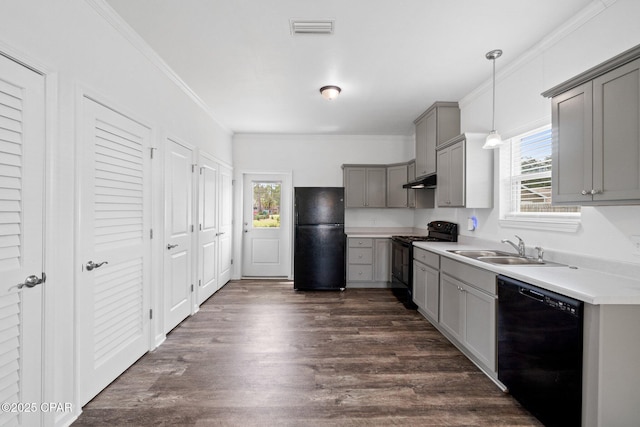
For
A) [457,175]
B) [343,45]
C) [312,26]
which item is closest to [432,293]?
[457,175]

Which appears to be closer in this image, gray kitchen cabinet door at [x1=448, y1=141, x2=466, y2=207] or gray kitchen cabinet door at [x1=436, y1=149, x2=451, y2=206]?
gray kitchen cabinet door at [x1=448, y1=141, x2=466, y2=207]

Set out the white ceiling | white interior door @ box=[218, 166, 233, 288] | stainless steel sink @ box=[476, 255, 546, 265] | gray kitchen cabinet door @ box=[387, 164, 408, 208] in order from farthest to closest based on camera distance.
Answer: gray kitchen cabinet door @ box=[387, 164, 408, 208] < white interior door @ box=[218, 166, 233, 288] < stainless steel sink @ box=[476, 255, 546, 265] < the white ceiling

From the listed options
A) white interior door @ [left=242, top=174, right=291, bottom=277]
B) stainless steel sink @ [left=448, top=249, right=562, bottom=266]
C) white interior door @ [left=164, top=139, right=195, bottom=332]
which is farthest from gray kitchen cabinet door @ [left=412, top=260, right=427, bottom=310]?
white interior door @ [left=164, top=139, right=195, bottom=332]

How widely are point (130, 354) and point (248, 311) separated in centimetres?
141

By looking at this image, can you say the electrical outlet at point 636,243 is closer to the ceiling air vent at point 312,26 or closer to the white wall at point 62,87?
the ceiling air vent at point 312,26

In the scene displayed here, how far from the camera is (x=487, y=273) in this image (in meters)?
2.08

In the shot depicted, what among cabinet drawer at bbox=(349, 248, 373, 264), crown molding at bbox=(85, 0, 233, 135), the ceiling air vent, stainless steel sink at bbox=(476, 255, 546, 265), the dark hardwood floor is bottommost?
the dark hardwood floor

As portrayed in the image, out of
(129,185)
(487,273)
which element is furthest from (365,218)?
(129,185)

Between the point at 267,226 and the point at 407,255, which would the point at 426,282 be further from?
the point at 267,226

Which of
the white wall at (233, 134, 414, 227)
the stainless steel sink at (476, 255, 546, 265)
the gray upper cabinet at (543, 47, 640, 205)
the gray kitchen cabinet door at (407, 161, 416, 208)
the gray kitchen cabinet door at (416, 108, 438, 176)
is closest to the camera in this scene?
the gray upper cabinet at (543, 47, 640, 205)

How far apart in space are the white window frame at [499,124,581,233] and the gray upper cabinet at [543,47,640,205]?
1.34 feet

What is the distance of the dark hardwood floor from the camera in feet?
5.67

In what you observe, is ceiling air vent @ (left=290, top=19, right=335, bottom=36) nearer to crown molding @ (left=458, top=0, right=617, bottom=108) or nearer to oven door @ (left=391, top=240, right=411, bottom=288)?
crown molding @ (left=458, top=0, right=617, bottom=108)

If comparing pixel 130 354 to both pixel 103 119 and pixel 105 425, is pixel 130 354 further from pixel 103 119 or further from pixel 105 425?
pixel 103 119
